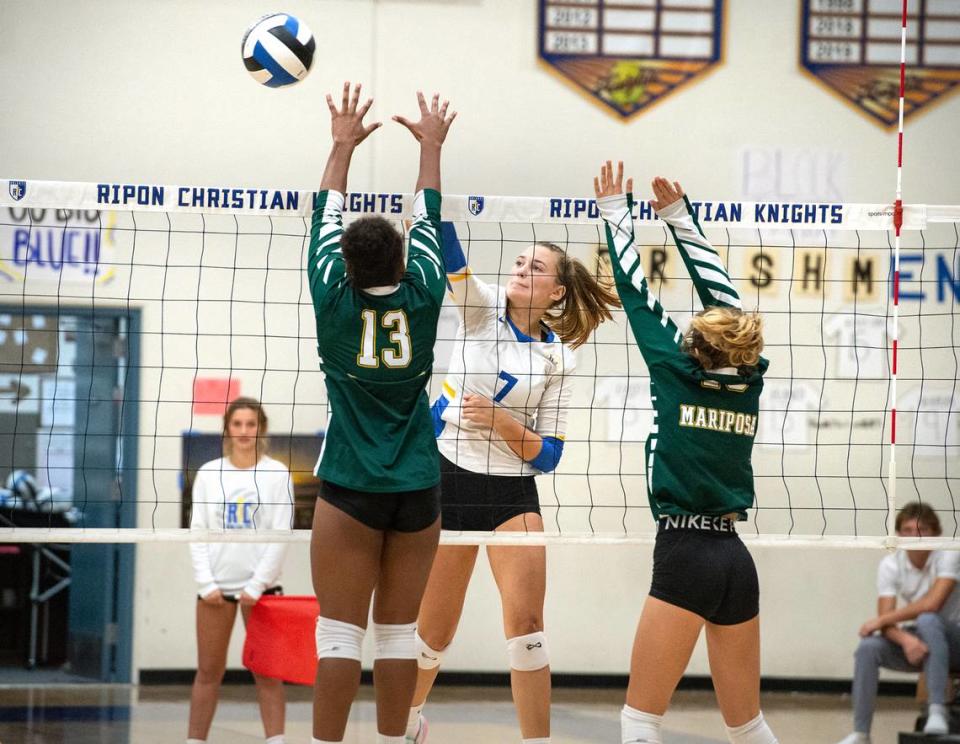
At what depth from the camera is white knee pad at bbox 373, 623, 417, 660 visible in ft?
12.9

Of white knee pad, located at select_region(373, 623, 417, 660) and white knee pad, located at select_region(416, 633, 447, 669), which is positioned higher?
white knee pad, located at select_region(373, 623, 417, 660)

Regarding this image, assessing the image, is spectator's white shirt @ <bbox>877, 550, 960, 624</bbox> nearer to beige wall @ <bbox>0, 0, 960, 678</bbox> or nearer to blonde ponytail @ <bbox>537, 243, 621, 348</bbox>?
beige wall @ <bbox>0, 0, 960, 678</bbox>

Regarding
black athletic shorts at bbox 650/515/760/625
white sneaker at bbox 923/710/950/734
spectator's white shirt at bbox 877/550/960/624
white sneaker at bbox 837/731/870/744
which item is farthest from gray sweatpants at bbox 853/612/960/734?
black athletic shorts at bbox 650/515/760/625

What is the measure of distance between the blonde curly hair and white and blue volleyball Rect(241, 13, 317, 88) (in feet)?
6.38

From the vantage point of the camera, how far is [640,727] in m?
3.83

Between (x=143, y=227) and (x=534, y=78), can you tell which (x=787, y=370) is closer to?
(x=534, y=78)

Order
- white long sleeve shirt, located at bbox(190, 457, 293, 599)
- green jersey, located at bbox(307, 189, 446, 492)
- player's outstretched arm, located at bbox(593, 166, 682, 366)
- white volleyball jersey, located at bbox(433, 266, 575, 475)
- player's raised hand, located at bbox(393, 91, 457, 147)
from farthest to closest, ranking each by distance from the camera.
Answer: white long sleeve shirt, located at bbox(190, 457, 293, 599) → white volleyball jersey, located at bbox(433, 266, 575, 475) → player's raised hand, located at bbox(393, 91, 457, 147) → player's outstretched arm, located at bbox(593, 166, 682, 366) → green jersey, located at bbox(307, 189, 446, 492)

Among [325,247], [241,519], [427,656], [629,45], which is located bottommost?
[427,656]

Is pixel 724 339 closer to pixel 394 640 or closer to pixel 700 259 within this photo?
pixel 700 259

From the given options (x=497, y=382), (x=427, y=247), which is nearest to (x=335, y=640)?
→ (x=427, y=247)

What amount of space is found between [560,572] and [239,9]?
446cm

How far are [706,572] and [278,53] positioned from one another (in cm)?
258

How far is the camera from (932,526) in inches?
278

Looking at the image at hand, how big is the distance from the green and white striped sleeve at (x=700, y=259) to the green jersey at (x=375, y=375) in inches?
39.9
